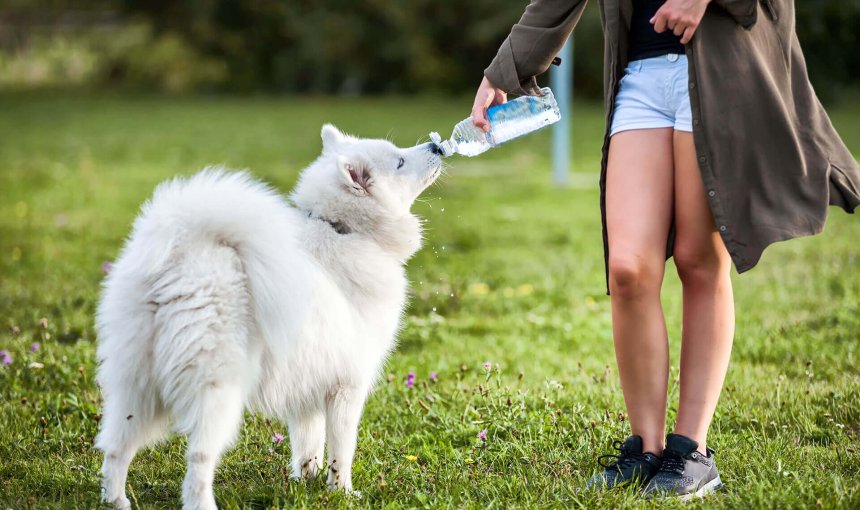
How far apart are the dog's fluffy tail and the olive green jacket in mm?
1265

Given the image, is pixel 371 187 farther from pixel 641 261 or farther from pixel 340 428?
pixel 641 261

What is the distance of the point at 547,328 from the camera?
5668mm

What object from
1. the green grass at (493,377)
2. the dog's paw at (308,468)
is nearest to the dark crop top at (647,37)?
the green grass at (493,377)

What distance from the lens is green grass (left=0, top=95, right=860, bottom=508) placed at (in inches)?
126

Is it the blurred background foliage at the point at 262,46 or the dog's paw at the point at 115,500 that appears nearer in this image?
the dog's paw at the point at 115,500

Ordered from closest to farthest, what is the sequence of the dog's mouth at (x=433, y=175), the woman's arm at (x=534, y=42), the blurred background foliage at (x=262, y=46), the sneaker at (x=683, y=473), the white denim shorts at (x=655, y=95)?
1. the white denim shorts at (x=655, y=95)
2. the sneaker at (x=683, y=473)
3. the woman's arm at (x=534, y=42)
4. the dog's mouth at (x=433, y=175)
5. the blurred background foliage at (x=262, y=46)

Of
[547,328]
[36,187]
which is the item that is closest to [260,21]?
[36,187]

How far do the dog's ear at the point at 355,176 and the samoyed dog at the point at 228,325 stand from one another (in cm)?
1

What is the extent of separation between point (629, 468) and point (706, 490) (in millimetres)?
251

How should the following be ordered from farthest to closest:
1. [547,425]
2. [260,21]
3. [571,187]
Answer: [260,21] → [571,187] → [547,425]

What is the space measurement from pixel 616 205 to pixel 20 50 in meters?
33.3

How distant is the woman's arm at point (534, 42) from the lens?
10.8 ft

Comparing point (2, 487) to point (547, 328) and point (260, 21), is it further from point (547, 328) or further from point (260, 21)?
point (260, 21)

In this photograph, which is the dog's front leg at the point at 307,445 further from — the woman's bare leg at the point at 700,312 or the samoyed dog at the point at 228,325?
the woman's bare leg at the point at 700,312
